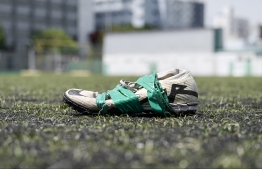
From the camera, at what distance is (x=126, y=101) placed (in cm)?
328

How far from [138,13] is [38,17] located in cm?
3546

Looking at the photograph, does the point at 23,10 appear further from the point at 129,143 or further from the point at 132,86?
the point at 129,143

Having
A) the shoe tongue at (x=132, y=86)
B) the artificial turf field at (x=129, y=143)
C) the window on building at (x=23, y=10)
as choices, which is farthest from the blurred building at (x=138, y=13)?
the artificial turf field at (x=129, y=143)

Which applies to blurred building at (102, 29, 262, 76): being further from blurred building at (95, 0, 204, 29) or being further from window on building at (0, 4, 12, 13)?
blurred building at (95, 0, 204, 29)

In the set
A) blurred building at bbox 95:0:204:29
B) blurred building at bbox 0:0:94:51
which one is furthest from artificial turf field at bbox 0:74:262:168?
blurred building at bbox 95:0:204:29

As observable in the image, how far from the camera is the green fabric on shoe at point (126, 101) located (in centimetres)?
327

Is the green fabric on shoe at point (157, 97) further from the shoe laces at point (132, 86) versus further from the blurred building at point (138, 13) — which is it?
the blurred building at point (138, 13)

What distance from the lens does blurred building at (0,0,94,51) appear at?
57.5 m

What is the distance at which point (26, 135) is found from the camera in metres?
2.27

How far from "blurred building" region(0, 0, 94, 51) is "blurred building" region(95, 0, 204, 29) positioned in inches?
750

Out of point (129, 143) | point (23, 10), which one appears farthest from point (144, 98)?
point (23, 10)

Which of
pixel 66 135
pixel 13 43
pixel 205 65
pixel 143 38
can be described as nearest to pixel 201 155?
pixel 66 135

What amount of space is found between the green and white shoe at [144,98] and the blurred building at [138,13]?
82272mm

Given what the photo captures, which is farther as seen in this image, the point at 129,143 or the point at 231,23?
the point at 231,23
